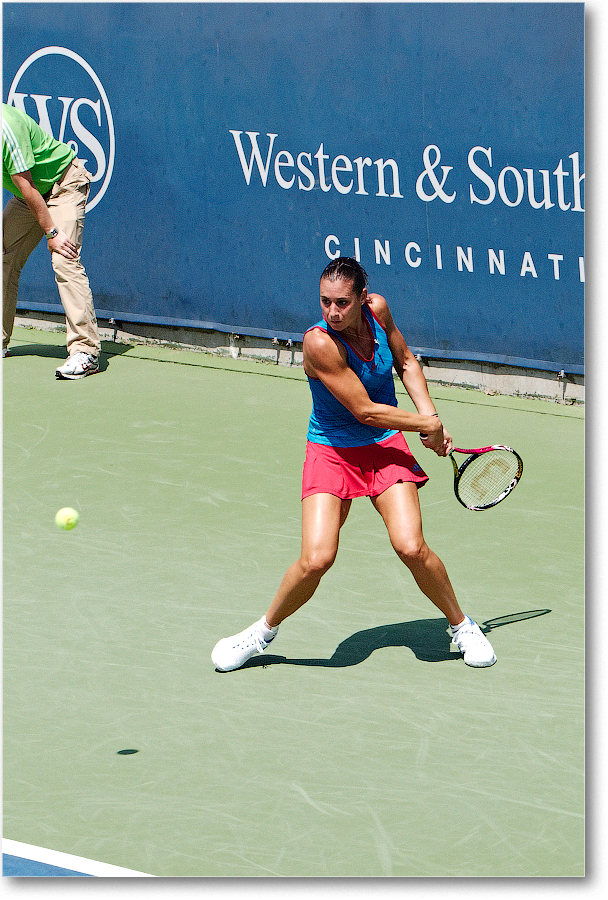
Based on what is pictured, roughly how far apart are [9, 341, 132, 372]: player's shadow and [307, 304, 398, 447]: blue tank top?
5.09 m

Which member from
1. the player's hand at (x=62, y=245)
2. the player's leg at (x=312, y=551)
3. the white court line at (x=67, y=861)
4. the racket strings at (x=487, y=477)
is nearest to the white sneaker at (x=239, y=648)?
the player's leg at (x=312, y=551)

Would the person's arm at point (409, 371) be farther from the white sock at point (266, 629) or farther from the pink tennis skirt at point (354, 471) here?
the white sock at point (266, 629)

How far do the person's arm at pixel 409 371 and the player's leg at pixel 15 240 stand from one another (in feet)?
16.5

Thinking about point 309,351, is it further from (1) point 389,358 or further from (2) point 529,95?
(2) point 529,95

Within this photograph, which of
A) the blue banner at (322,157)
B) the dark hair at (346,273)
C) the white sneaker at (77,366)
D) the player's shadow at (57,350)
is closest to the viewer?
the dark hair at (346,273)

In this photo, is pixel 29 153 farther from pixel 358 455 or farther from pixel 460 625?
pixel 460 625

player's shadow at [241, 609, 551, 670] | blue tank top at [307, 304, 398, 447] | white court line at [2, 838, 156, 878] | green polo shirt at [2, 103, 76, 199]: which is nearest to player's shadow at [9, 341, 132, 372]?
green polo shirt at [2, 103, 76, 199]

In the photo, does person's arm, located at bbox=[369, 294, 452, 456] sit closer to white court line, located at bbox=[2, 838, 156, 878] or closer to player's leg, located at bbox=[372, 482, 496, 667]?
player's leg, located at bbox=[372, 482, 496, 667]

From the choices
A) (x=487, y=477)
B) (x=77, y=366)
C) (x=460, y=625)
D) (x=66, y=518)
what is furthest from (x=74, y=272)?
(x=460, y=625)

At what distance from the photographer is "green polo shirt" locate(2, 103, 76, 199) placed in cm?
858

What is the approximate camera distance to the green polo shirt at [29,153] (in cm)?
858

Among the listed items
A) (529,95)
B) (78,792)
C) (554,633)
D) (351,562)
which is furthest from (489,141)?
(78,792)

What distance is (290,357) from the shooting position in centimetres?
972

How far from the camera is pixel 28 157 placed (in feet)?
28.6
